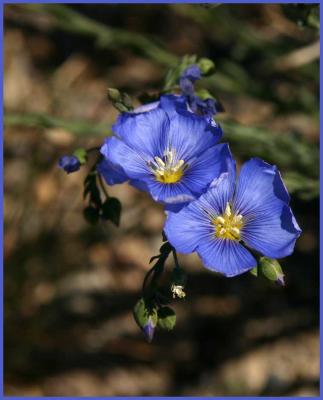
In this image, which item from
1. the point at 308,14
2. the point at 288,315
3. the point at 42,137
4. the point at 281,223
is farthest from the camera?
the point at 42,137

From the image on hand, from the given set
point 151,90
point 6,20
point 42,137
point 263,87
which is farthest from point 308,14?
point 6,20

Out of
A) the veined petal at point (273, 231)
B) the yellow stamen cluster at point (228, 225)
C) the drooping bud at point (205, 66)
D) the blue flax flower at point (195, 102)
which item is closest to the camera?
the veined petal at point (273, 231)

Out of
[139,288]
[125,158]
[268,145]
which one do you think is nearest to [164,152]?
[125,158]

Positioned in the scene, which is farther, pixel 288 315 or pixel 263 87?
pixel 288 315

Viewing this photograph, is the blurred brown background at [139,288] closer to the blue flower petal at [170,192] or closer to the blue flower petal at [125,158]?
the blue flower petal at [125,158]

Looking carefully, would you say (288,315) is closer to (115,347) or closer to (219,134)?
(115,347)

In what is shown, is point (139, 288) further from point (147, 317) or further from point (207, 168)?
point (207, 168)

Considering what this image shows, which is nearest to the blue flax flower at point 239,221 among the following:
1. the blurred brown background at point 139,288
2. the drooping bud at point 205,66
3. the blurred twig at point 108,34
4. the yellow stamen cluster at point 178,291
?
the yellow stamen cluster at point 178,291
